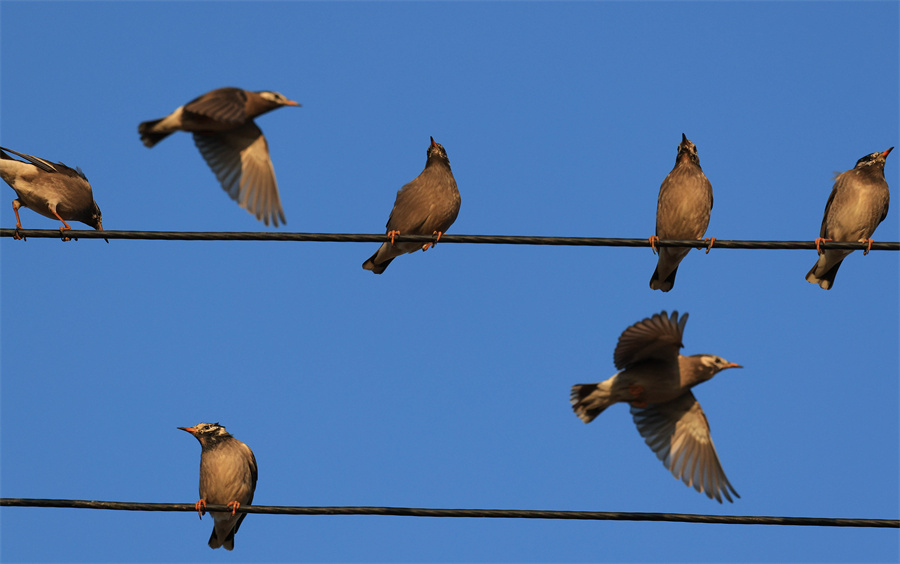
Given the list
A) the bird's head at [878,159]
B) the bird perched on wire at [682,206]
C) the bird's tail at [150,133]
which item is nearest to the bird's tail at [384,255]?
the bird's tail at [150,133]

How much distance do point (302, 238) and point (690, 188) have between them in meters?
3.99

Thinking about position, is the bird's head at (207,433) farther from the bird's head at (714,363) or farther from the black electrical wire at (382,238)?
the bird's head at (714,363)

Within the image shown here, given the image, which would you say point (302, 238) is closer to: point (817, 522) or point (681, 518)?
point (681, 518)

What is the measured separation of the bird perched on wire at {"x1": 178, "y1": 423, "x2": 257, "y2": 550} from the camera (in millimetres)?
8227

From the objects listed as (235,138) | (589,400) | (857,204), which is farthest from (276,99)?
(857,204)

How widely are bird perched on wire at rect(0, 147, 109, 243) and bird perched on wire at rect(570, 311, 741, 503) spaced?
443 cm

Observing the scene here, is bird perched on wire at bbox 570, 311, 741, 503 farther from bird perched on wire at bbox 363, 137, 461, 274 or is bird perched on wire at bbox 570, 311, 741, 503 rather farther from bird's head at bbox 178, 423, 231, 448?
bird's head at bbox 178, 423, 231, 448

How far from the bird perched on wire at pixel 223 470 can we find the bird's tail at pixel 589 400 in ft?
9.33

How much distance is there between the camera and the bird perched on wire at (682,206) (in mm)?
8539

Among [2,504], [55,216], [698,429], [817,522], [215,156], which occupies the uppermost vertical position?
[215,156]

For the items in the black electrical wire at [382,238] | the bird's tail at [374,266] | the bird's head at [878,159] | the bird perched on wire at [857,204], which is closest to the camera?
the black electrical wire at [382,238]

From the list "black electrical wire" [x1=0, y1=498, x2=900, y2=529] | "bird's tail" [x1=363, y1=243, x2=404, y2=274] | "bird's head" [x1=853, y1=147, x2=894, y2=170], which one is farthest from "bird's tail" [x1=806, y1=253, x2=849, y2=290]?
"black electrical wire" [x1=0, y1=498, x2=900, y2=529]

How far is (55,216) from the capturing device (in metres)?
8.41

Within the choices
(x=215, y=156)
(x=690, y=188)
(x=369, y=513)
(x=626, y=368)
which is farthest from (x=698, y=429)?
(x=215, y=156)
